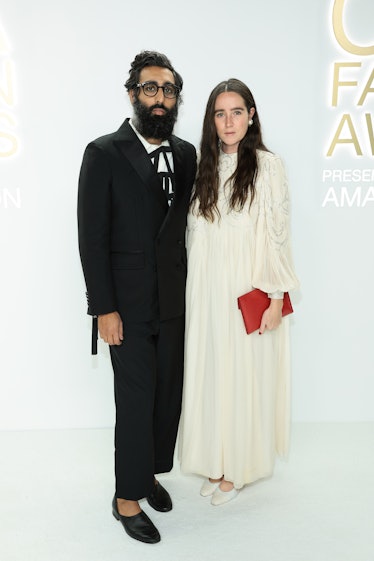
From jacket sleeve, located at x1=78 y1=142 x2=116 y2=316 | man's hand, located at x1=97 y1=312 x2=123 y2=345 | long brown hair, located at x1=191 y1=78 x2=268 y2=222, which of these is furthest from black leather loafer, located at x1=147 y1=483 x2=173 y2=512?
long brown hair, located at x1=191 y1=78 x2=268 y2=222

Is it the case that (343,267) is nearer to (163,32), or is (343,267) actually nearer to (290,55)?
(290,55)

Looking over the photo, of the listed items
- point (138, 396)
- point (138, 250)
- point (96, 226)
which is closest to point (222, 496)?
point (138, 396)

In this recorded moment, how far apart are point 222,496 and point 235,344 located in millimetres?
743

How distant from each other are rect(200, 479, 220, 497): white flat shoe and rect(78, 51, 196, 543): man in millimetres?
347

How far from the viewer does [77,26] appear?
Result: 2756 mm

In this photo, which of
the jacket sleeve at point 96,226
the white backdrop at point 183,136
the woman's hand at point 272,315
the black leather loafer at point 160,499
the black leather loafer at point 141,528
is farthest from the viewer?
the white backdrop at point 183,136

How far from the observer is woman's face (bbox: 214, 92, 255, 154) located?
2.18 metres

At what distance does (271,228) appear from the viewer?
2199mm

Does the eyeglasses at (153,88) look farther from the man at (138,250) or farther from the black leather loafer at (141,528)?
the black leather loafer at (141,528)

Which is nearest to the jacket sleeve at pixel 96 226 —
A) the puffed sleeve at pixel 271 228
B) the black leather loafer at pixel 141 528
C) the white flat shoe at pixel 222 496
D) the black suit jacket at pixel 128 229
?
the black suit jacket at pixel 128 229

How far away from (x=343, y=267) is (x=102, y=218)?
5.36 ft

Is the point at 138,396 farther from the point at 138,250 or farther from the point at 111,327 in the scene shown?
the point at 138,250

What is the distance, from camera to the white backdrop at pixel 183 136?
2764mm

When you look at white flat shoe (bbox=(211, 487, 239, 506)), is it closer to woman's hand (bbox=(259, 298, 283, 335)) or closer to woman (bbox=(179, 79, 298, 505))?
woman (bbox=(179, 79, 298, 505))
